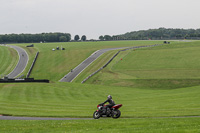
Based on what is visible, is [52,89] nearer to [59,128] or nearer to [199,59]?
[59,128]

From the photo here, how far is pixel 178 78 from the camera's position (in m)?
71.4

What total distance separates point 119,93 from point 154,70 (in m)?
31.6

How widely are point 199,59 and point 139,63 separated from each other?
18877 mm

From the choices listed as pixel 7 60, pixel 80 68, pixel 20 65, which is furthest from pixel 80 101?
pixel 7 60

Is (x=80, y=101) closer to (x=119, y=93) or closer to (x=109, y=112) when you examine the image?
(x=119, y=93)

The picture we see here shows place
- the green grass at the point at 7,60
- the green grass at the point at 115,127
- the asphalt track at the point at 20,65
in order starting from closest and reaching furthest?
1. the green grass at the point at 115,127
2. the asphalt track at the point at 20,65
3. the green grass at the point at 7,60

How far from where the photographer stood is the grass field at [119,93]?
72.3ft

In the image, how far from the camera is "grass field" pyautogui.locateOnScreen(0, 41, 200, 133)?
22031 mm

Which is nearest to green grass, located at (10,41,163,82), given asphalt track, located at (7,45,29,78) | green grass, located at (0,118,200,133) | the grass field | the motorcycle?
the grass field

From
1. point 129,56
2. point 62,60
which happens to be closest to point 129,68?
point 129,56

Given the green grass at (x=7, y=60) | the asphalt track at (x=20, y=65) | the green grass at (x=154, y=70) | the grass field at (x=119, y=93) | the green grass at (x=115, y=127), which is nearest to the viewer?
the green grass at (x=115, y=127)

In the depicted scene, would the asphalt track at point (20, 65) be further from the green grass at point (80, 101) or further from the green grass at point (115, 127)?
the green grass at point (115, 127)

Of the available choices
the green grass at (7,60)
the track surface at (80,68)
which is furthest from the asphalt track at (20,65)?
the track surface at (80,68)

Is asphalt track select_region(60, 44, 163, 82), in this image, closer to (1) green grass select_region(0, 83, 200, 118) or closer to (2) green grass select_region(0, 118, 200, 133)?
(1) green grass select_region(0, 83, 200, 118)
